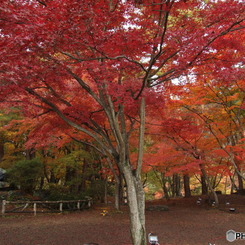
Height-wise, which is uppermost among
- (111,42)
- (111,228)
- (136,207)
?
(111,42)

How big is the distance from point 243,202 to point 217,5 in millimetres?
13064

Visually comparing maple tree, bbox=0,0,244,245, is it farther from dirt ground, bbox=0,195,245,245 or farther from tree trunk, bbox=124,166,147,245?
dirt ground, bbox=0,195,245,245

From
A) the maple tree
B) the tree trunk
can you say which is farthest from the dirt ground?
the maple tree

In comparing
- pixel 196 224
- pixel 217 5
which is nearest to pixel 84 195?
pixel 196 224

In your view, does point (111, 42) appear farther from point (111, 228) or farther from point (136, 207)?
point (111, 228)

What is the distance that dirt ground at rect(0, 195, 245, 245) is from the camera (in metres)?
6.62

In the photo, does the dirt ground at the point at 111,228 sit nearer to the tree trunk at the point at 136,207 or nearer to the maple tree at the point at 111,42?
the tree trunk at the point at 136,207

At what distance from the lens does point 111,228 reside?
8125 mm

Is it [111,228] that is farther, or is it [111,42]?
[111,228]

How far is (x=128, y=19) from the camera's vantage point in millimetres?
5402

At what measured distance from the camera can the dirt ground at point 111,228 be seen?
261 inches

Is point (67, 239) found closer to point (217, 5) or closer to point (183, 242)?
point (183, 242)

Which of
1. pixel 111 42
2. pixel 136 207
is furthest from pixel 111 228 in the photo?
pixel 111 42

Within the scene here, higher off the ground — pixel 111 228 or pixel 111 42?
pixel 111 42
